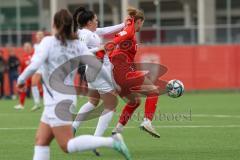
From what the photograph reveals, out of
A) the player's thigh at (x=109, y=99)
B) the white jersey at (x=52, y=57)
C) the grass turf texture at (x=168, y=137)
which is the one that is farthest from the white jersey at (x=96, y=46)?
the white jersey at (x=52, y=57)

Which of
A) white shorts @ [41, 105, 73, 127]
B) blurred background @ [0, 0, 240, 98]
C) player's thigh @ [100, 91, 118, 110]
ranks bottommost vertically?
blurred background @ [0, 0, 240, 98]

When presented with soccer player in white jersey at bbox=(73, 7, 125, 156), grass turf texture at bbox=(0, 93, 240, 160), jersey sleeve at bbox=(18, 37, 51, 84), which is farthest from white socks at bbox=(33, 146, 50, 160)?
soccer player in white jersey at bbox=(73, 7, 125, 156)

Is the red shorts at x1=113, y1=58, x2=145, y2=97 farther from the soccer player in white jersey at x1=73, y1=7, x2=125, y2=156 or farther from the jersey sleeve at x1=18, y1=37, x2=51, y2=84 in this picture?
the jersey sleeve at x1=18, y1=37, x2=51, y2=84

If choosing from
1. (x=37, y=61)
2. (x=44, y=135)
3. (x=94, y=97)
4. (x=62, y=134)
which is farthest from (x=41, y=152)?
(x=94, y=97)

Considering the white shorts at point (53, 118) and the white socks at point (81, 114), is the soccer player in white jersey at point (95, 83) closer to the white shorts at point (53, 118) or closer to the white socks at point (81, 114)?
the white socks at point (81, 114)

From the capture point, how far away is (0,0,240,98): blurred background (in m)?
32.8

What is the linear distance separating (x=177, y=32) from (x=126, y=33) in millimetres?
24403

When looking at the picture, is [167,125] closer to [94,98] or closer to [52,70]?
[94,98]

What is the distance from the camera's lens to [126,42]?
12.6 metres

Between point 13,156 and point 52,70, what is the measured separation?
123 inches

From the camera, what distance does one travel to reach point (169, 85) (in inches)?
571

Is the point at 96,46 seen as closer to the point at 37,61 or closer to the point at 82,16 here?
the point at 82,16

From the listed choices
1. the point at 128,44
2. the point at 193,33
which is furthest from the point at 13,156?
the point at 193,33

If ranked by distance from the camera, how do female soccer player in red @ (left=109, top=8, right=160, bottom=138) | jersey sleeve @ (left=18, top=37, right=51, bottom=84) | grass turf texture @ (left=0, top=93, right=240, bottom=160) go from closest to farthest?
jersey sleeve @ (left=18, top=37, right=51, bottom=84) → grass turf texture @ (left=0, top=93, right=240, bottom=160) → female soccer player in red @ (left=109, top=8, right=160, bottom=138)
